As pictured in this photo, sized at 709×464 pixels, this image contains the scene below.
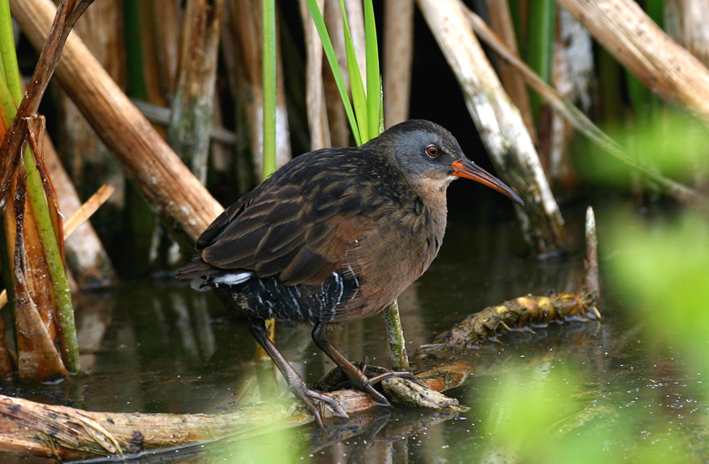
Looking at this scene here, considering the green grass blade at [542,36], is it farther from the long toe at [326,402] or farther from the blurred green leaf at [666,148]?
the long toe at [326,402]

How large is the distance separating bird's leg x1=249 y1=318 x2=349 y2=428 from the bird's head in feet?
2.20

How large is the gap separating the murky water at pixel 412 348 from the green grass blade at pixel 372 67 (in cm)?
84

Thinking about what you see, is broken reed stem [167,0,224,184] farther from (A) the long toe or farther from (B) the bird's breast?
(A) the long toe

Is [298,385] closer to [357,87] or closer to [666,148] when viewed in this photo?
[357,87]

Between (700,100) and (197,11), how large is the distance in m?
2.05

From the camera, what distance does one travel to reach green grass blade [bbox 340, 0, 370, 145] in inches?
87.6

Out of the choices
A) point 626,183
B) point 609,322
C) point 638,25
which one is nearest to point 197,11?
point 638,25

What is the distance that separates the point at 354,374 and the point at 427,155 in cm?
73

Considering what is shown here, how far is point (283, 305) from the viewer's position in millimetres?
2275

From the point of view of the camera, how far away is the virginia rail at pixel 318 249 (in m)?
2.22

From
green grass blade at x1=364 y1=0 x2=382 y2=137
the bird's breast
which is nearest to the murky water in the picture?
the bird's breast

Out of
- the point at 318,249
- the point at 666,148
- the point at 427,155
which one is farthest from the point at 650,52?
the point at 318,249

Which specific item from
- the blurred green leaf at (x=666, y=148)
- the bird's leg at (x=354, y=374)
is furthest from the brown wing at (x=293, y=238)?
the blurred green leaf at (x=666, y=148)

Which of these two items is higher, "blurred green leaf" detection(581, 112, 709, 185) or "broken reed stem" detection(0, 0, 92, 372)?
"broken reed stem" detection(0, 0, 92, 372)
